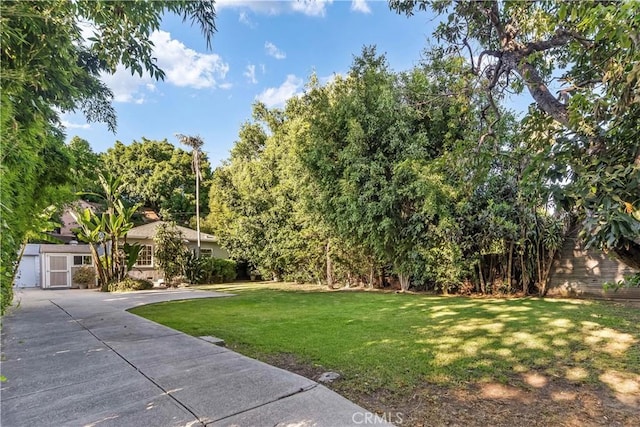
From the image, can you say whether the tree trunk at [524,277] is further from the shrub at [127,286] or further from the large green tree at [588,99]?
the shrub at [127,286]

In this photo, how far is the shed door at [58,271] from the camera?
1731cm

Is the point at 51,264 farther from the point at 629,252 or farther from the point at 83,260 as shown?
the point at 629,252

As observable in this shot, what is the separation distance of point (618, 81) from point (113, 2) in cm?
346

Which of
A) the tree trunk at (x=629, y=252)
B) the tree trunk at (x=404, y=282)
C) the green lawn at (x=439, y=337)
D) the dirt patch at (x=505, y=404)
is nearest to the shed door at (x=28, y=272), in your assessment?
the green lawn at (x=439, y=337)

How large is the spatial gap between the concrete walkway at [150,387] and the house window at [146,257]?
13280 millimetres

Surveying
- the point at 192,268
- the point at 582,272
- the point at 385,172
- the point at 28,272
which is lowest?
the point at 582,272

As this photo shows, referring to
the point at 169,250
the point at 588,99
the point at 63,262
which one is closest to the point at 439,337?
the point at 588,99

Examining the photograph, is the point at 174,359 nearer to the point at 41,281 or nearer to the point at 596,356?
the point at 596,356

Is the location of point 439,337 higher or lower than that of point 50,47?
lower

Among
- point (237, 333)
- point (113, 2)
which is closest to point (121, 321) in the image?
point (237, 333)

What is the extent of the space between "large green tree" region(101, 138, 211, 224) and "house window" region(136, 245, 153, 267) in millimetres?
7354

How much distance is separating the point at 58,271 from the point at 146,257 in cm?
412

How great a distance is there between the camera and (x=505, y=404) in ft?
10.6

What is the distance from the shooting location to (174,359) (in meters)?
4.44
